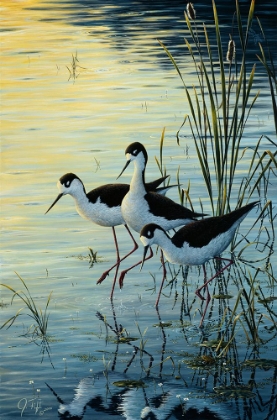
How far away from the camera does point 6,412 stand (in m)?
7.00

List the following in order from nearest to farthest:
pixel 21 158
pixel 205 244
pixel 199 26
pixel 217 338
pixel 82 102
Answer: pixel 217 338 < pixel 205 244 < pixel 21 158 < pixel 82 102 < pixel 199 26

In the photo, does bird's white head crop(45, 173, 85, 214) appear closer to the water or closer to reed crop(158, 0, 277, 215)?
the water

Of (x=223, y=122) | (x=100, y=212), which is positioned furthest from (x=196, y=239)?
(x=223, y=122)

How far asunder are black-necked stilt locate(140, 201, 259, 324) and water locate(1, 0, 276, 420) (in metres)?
0.44

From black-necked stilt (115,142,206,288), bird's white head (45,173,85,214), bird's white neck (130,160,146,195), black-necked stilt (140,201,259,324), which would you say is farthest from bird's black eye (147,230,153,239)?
bird's white head (45,173,85,214)

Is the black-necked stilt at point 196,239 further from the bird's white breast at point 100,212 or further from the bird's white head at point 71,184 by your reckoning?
the bird's white head at point 71,184

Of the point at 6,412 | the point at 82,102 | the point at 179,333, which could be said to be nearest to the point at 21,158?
the point at 82,102

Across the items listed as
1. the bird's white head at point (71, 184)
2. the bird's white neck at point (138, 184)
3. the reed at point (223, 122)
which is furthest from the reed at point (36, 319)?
the reed at point (223, 122)

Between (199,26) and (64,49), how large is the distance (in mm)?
5918

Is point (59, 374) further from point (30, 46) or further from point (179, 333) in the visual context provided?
point (30, 46)
